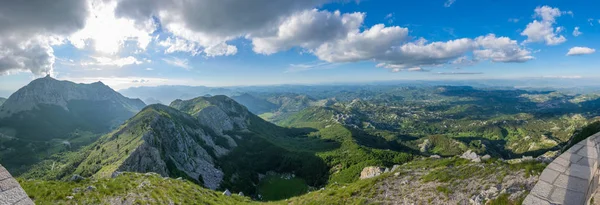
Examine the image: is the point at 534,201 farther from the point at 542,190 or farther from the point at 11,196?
the point at 11,196

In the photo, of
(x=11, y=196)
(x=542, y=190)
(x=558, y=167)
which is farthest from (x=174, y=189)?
(x=558, y=167)

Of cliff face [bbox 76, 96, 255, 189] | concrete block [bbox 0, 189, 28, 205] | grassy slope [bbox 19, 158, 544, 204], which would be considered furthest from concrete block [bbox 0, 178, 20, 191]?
cliff face [bbox 76, 96, 255, 189]

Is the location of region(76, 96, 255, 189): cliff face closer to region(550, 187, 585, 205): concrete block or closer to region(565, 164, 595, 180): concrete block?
region(550, 187, 585, 205): concrete block

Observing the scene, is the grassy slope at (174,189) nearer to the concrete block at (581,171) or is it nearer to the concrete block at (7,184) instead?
the concrete block at (581,171)

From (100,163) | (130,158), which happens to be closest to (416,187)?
(130,158)

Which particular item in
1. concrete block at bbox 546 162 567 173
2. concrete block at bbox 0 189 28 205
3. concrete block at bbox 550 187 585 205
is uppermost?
concrete block at bbox 0 189 28 205

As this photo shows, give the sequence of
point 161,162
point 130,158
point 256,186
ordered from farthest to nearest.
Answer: point 256,186 < point 161,162 < point 130,158

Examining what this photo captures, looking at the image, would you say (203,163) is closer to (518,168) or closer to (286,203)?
(286,203)
